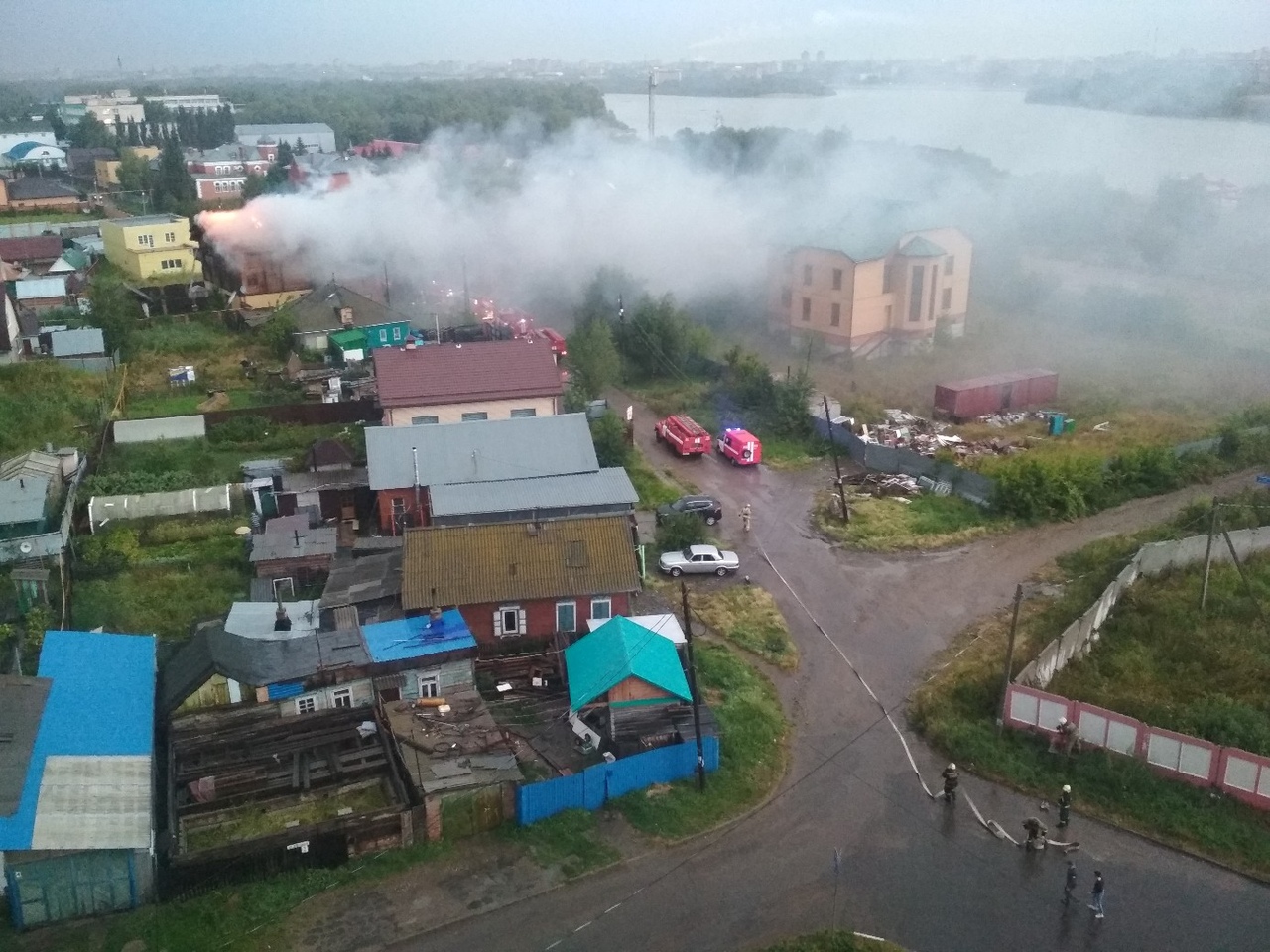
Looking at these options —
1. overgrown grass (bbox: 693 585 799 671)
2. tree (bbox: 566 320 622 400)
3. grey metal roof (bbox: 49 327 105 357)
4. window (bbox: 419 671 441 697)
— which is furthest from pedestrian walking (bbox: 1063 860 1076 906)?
grey metal roof (bbox: 49 327 105 357)

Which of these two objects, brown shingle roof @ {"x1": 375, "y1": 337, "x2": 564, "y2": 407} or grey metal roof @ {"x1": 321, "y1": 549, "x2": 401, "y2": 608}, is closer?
grey metal roof @ {"x1": 321, "y1": 549, "x2": 401, "y2": 608}

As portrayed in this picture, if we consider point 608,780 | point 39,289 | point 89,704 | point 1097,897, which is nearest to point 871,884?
point 1097,897

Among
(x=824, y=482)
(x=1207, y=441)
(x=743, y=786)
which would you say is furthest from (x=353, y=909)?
(x=1207, y=441)

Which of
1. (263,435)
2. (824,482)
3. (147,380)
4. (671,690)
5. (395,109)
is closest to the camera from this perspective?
(671,690)

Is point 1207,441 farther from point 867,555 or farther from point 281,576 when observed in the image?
point 281,576

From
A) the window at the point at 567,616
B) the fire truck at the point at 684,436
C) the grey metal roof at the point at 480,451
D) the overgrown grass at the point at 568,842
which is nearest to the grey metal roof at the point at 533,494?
the grey metal roof at the point at 480,451

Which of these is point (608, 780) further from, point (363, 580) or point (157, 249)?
point (157, 249)

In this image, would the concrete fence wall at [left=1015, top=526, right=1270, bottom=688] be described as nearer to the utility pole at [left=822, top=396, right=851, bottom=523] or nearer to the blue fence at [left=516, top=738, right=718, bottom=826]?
the blue fence at [left=516, top=738, right=718, bottom=826]
